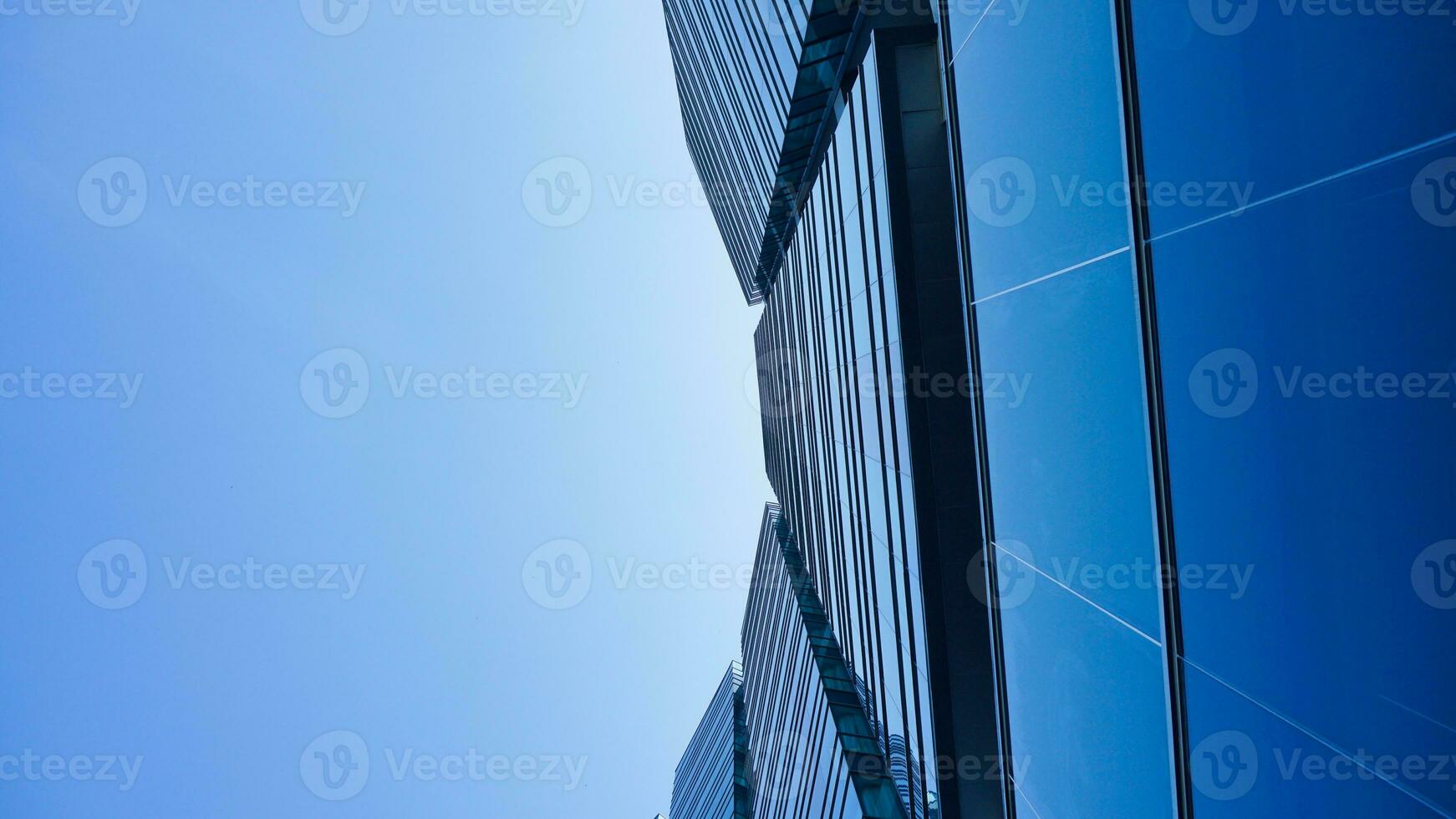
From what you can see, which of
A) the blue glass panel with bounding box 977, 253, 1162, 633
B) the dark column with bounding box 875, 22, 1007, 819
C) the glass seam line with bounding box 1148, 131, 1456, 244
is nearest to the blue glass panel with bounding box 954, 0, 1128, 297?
the blue glass panel with bounding box 977, 253, 1162, 633

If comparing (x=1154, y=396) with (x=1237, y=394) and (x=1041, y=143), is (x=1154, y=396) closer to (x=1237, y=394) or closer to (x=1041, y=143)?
(x=1237, y=394)

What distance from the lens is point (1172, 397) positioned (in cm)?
604

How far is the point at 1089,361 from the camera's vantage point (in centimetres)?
741

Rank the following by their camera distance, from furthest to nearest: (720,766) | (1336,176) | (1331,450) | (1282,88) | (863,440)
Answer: (720,766) < (863,440) < (1282,88) < (1331,450) < (1336,176)

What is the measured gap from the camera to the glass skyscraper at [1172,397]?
3.98 metres

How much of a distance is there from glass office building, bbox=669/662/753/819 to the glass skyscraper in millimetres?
25834

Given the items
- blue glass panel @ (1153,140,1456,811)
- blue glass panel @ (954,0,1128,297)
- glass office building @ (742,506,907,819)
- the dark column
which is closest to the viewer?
blue glass panel @ (1153,140,1456,811)

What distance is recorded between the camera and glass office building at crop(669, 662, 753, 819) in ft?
125

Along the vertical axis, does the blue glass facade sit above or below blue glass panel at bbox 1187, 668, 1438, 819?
above

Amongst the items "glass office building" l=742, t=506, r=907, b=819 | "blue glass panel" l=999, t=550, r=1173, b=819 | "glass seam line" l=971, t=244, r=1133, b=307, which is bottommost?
"glass office building" l=742, t=506, r=907, b=819

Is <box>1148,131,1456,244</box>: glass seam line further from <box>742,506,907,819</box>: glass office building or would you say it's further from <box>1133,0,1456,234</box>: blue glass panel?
<box>742,506,907,819</box>: glass office building

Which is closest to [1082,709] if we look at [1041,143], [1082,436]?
[1082,436]

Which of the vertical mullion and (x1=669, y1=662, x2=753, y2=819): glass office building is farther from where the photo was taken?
(x1=669, y1=662, x2=753, y2=819): glass office building

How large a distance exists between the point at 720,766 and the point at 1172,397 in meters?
42.6
